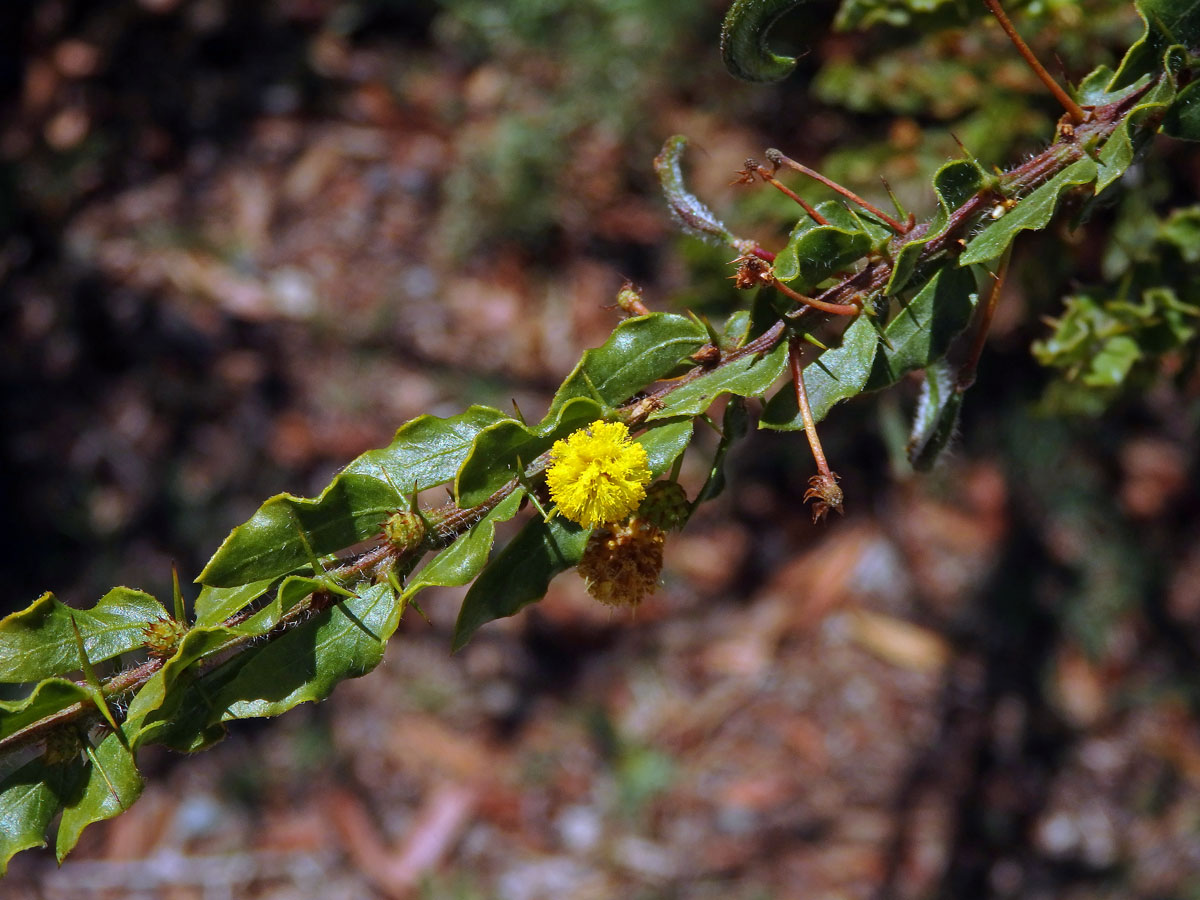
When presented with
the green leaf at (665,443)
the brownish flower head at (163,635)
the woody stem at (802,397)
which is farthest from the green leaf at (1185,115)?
the brownish flower head at (163,635)

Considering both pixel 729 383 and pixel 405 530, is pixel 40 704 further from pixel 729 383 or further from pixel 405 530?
pixel 729 383

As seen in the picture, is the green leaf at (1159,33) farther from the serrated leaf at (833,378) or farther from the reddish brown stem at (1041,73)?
the serrated leaf at (833,378)

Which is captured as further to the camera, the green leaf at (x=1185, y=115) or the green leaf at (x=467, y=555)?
the green leaf at (x=1185, y=115)

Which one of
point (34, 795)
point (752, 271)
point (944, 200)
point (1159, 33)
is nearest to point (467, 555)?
point (752, 271)

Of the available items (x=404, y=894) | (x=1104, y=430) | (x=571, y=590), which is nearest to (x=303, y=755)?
(x=404, y=894)

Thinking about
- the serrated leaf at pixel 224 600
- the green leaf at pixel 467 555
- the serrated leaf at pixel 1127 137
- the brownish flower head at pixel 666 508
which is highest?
the serrated leaf at pixel 1127 137

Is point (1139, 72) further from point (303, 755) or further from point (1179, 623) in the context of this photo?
point (303, 755)
